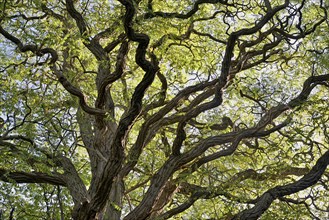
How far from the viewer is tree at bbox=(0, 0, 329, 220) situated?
7445 mm

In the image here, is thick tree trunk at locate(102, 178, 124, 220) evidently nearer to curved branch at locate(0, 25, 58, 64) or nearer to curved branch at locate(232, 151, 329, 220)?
curved branch at locate(232, 151, 329, 220)

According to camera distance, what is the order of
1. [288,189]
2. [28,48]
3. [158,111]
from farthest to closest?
1. [158,111]
2. [28,48]
3. [288,189]

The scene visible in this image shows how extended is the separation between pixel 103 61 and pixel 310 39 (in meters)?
5.20

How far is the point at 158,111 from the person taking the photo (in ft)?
28.0

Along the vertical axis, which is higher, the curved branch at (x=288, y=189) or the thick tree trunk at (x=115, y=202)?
the thick tree trunk at (x=115, y=202)

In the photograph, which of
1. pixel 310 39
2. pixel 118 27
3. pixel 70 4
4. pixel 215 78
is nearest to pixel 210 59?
pixel 215 78

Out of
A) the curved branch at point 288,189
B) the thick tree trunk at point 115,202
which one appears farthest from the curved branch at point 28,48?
the curved branch at point 288,189

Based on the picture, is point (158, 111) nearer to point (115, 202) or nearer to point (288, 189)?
point (115, 202)

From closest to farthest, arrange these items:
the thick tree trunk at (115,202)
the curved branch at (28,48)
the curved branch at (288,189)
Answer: the curved branch at (288,189) < the curved branch at (28,48) < the thick tree trunk at (115,202)

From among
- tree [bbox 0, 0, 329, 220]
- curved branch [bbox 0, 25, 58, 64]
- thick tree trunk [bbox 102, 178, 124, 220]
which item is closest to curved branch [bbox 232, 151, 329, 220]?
tree [bbox 0, 0, 329, 220]

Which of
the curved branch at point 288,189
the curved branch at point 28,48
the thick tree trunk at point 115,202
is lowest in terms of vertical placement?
the curved branch at point 288,189

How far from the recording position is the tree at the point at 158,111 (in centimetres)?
745

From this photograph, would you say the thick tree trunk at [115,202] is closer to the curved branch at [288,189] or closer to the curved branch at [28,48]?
the curved branch at [288,189]

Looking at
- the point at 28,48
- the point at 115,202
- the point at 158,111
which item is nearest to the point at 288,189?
the point at 158,111
